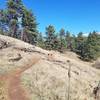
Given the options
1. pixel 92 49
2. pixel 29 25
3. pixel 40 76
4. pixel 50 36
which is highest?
pixel 29 25

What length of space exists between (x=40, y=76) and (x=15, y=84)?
346cm

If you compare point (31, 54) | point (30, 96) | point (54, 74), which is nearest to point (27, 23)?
point (31, 54)

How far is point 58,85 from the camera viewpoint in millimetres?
25953

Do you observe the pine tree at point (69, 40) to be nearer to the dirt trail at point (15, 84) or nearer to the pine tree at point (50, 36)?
the pine tree at point (50, 36)

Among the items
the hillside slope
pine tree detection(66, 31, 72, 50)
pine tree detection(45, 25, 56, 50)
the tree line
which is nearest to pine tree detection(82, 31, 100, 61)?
the tree line

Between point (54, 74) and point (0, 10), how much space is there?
50.6 m

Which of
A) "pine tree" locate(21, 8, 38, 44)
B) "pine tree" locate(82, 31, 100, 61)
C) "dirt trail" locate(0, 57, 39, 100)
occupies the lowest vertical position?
"dirt trail" locate(0, 57, 39, 100)

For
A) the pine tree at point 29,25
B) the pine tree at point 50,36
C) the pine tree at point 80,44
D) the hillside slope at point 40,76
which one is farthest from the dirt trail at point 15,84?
the pine tree at point 80,44

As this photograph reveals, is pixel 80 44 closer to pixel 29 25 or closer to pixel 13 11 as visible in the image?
pixel 29 25

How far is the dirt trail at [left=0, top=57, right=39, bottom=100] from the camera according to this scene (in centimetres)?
2355

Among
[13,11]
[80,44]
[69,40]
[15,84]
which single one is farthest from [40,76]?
[69,40]

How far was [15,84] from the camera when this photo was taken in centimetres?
2688

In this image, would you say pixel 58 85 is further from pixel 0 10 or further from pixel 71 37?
pixel 71 37

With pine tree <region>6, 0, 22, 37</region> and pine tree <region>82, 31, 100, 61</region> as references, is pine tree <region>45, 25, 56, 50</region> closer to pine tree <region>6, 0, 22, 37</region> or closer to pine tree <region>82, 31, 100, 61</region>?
pine tree <region>82, 31, 100, 61</region>
